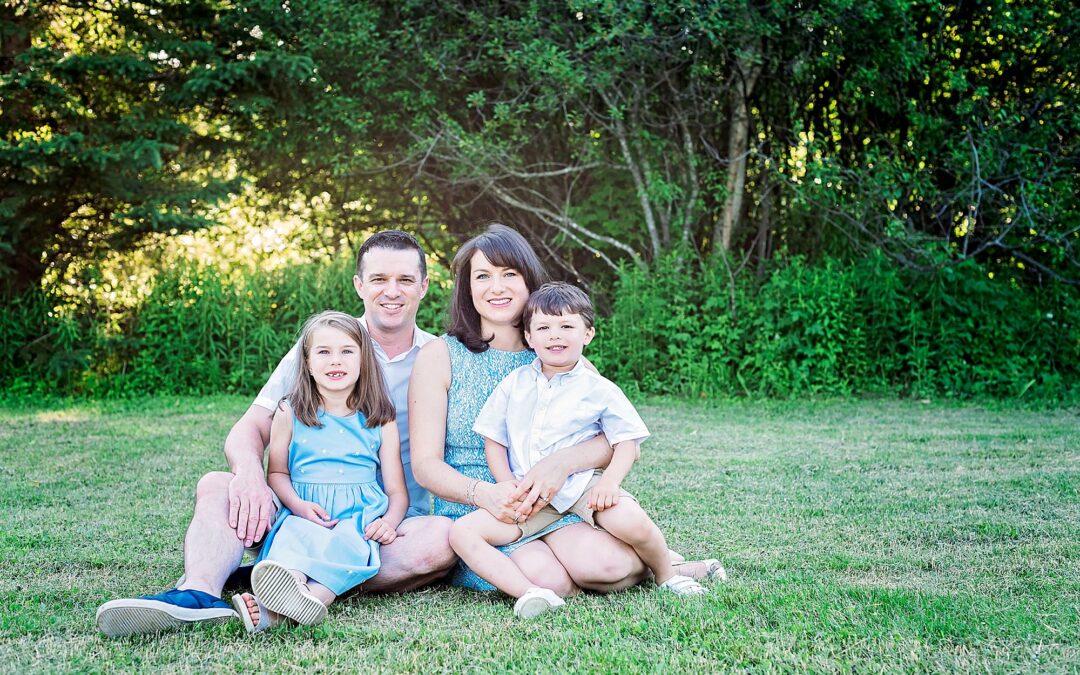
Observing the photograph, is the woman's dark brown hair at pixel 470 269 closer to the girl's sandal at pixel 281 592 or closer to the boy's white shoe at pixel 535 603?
the boy's white shoe at pixel 535 603

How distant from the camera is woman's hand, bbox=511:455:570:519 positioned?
2.93 meters

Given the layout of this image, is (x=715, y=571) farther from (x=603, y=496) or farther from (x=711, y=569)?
(x=603, y=496)

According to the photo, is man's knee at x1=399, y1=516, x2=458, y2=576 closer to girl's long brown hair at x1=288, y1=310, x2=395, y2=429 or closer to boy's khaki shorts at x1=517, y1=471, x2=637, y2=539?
boy's khaki shorts at x1=517, y1=471, x2=637, y2=539

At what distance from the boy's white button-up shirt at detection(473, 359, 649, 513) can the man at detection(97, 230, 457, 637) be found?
1.12 feet

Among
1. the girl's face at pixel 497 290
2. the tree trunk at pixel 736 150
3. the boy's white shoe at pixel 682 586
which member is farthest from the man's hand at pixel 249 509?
the tree trunk at pixel 736 150

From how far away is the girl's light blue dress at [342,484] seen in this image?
2928 millimetres

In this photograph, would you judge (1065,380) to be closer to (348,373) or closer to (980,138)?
(980,138)

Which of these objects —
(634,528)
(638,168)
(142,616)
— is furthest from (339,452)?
(638,168)

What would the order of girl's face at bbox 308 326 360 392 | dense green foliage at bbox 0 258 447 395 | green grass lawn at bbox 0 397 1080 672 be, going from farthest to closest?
dense green foliage at bbox 0 258 447 395, girl's face at bbox 308 326 360 392, green grass lawn at bbox 0 397 1080 672

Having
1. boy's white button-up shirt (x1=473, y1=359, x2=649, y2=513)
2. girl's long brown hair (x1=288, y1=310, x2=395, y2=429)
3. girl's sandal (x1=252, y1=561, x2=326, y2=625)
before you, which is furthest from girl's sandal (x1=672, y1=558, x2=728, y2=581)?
girl's sandal (x1=252, y1=561, x2=326, y2=625)

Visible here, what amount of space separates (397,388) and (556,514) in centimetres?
76

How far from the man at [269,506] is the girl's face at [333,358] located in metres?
0.10

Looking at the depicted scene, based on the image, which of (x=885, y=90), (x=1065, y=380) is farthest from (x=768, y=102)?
(x=1065, y=380)

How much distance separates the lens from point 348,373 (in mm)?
3178
